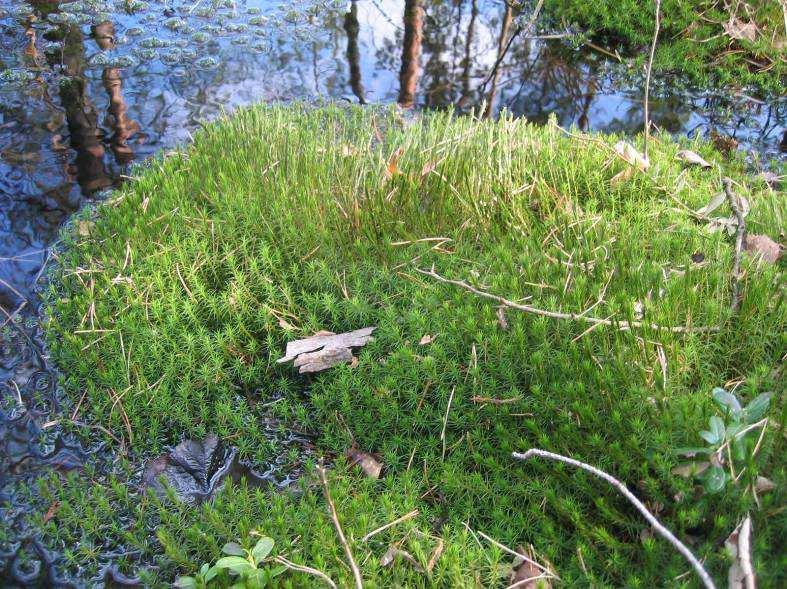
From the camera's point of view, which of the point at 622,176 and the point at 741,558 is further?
the point at 622,176

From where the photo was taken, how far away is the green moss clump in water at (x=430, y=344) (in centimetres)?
284

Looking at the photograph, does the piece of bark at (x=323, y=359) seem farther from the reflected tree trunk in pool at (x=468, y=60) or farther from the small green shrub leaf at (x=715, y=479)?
the reflected tree trunk in pool at (x=468, y=60)

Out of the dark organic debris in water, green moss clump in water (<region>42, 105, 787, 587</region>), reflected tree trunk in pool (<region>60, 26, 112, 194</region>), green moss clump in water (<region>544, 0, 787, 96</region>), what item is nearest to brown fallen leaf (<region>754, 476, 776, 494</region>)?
green moss clump in water (<region>42, 105, 787, 587</region>)

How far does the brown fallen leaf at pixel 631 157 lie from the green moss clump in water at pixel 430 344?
0.09m

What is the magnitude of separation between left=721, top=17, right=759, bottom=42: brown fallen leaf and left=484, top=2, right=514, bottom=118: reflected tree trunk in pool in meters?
2.74

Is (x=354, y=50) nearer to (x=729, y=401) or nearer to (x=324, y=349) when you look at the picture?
(x=324, y=349)

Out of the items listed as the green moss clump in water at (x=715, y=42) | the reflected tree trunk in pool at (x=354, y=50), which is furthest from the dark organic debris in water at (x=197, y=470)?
the green moss clump in water at (x=715, y=42)

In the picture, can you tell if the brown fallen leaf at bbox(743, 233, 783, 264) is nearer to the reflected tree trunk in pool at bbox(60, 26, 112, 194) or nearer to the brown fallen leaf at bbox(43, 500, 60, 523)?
the brown fallen leaf at bbox(43, 500, 60, 523)

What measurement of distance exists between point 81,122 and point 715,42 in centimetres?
743

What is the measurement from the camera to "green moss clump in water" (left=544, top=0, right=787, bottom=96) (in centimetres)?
771

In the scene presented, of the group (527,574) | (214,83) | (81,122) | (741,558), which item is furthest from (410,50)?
(741,558)

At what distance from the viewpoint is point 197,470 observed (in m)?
3.68

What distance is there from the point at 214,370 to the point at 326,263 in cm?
100

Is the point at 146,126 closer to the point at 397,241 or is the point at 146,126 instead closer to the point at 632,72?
the point at 397,241
